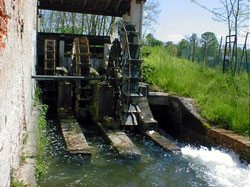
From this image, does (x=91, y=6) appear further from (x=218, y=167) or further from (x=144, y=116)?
(x=218, y=167)

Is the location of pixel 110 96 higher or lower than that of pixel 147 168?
higher

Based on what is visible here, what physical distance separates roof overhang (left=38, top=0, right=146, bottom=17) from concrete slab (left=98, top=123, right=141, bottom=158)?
6512 mm

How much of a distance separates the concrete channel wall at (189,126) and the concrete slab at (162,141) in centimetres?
88

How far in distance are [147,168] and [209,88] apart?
433cm

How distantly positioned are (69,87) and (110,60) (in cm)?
154

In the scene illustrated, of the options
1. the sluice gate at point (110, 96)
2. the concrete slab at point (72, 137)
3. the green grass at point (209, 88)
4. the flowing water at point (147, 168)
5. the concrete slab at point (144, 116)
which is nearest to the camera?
the flowing water at point (147, 168)

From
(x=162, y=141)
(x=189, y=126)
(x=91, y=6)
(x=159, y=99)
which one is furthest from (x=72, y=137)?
(x=91, y=6)

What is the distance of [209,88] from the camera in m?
8.67

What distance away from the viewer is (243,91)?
7684 mm

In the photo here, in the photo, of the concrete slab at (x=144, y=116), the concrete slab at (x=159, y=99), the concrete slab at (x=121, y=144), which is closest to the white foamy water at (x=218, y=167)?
the concrete slab at (x=121, y=144)

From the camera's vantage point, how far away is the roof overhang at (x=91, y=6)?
11820mm

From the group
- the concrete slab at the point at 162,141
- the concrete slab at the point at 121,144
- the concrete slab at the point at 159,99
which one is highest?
the concrete slab at the point at 159,99

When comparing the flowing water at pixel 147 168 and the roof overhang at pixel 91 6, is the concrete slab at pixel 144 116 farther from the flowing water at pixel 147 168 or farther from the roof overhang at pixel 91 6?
the roof overhang at pixel 91 6

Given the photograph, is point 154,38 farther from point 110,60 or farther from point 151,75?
point 110,60
